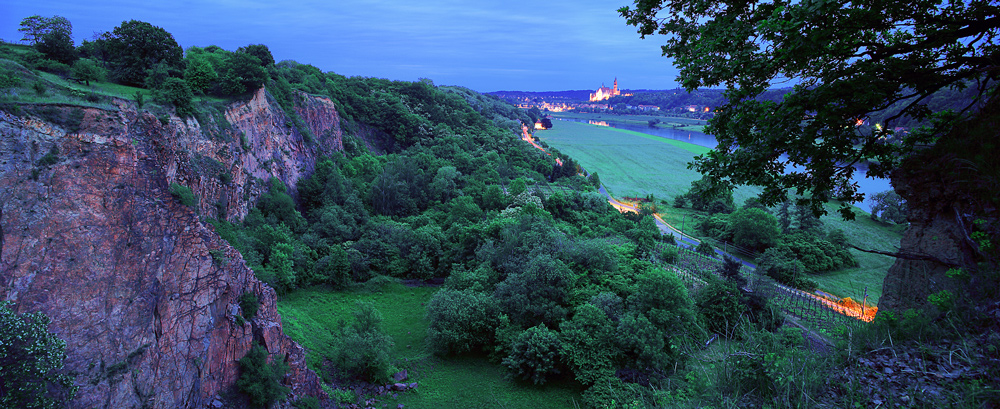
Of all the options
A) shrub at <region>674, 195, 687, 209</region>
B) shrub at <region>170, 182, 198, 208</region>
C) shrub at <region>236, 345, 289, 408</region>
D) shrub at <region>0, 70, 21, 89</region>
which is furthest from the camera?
shrub at <region>674, 195, 687, 209</region>

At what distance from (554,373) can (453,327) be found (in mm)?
5777

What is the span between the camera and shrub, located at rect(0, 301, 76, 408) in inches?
409

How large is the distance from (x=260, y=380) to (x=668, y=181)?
213 ft

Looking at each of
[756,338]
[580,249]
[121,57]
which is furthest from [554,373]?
[121,57]

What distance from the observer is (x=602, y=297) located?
23453 millimetres

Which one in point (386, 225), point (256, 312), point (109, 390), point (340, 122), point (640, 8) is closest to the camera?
point (640, 8)

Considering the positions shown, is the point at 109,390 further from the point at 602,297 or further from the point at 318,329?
the point at 602,297

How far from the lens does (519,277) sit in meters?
26.6

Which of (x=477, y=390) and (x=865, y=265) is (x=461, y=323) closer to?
(x=477, y=390)

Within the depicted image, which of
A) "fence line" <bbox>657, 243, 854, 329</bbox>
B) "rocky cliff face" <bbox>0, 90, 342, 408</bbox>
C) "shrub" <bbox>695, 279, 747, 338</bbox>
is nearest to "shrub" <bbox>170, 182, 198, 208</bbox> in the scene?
"rocky cliff face" <bbox>0, 90, 342, 408</bbox>

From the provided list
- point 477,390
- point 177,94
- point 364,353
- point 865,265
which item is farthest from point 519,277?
point 865,265

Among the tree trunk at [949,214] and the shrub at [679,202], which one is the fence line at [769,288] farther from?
the shrub at [679,202]

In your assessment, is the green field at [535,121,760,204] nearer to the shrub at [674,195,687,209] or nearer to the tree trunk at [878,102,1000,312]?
the shrub at [674,195,687,209]

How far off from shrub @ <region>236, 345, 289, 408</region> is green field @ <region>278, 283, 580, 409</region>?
183 inches
